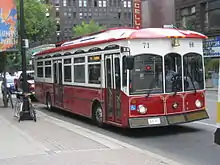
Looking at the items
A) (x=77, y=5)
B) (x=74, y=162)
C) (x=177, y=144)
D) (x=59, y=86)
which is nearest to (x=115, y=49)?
(x=177, y=144)

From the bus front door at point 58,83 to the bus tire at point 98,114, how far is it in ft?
12.3

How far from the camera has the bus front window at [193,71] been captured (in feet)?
39.7

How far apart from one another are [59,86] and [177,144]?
8125mm

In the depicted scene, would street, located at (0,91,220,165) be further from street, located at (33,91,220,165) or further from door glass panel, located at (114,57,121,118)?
door glass panel, located at (114,57,121,118)

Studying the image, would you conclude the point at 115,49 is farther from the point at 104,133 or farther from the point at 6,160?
the point at 6,160

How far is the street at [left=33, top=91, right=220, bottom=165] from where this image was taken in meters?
8.97

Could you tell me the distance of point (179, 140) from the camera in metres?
11.0

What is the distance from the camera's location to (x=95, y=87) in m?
13.5

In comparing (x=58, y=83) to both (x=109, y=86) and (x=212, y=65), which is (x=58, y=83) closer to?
(x=109, y=86)

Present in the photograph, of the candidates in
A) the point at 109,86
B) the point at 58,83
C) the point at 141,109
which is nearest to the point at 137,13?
the point at 58,83

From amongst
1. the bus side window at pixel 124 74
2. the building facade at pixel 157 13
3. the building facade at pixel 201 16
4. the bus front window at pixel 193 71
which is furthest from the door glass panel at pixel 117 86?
the building facade at pixel 157 13

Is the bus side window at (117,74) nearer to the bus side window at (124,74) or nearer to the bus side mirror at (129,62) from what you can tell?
the bus side window at (124,74)

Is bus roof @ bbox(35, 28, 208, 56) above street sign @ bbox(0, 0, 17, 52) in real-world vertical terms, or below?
below

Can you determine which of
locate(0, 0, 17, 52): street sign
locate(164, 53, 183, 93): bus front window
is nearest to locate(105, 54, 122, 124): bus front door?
locate(164, 53, 183, 93): bus front window
